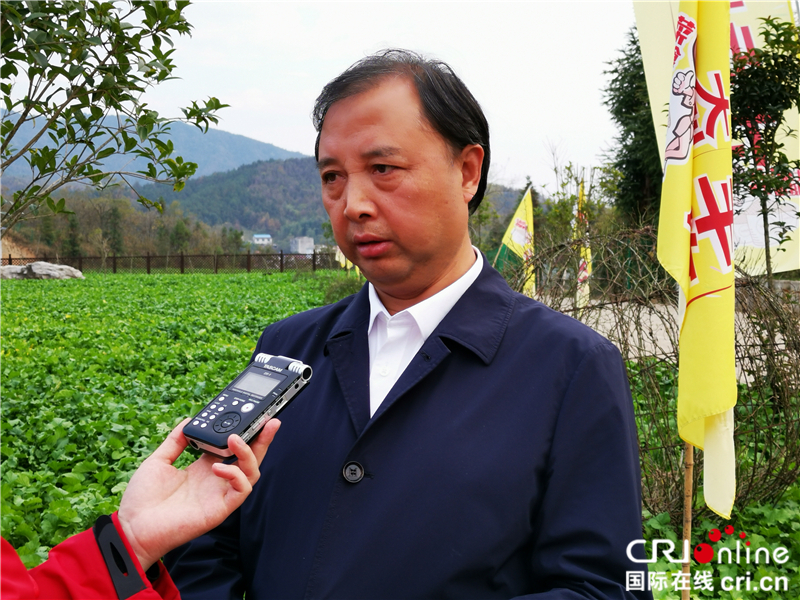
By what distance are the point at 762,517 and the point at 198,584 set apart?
393 centimetres

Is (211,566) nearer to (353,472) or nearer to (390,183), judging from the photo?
(353,472)

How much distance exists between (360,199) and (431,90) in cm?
28

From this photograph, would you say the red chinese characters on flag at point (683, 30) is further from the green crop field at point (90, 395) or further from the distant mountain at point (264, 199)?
the distant mountain at point (264, 199)

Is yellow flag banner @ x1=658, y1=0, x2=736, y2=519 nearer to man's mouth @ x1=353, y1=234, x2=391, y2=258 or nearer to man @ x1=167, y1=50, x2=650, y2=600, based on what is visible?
man @ x1=167, y1=50, x2=650, y2=600

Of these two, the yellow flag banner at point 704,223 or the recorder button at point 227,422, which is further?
the yellow flag banner at point 704,223

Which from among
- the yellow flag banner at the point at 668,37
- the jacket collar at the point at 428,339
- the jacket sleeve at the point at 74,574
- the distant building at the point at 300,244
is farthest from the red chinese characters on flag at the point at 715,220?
the distant building at the point at 300,244

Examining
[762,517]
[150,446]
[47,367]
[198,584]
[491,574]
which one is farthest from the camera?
[47,367]

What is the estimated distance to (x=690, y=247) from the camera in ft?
9.79

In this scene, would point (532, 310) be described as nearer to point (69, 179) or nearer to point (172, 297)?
point (69, 179)

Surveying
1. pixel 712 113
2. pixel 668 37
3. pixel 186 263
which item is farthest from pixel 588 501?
pixel 186 263

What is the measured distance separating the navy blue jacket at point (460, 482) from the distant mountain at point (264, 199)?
12973 centimetres

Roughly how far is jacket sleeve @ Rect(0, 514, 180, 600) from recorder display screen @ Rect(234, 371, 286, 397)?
34cm

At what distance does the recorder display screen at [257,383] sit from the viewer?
1.32 meters

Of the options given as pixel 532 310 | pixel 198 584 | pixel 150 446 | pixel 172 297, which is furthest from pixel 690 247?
pixel 172 297
